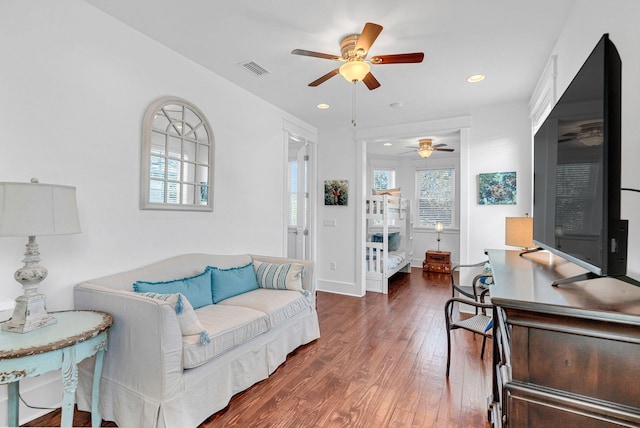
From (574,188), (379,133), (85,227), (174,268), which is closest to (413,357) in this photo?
(574,188)

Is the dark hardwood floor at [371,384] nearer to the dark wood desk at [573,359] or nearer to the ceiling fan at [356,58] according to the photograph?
the dark wood desk at [573,359]

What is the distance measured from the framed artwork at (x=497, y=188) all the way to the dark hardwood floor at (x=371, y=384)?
162 cm

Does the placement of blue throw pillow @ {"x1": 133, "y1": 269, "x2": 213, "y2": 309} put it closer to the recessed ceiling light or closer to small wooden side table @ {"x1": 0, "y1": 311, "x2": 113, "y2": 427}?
small wooden side table @ {"x1": 0, "y1": 311, "x2": 113, "y2": 427}

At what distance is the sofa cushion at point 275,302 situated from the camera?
245 centimetres

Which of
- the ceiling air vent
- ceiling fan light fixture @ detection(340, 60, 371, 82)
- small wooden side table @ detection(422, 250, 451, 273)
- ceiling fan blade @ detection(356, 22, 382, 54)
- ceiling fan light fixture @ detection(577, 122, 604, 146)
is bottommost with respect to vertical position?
small wooden side table @ detection(422, 250, 451, 273)

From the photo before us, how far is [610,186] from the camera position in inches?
37.3

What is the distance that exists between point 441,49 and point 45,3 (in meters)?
2.79

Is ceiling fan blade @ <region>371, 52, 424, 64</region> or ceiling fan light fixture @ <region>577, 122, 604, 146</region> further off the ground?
ceiling fan blade @ <region>371, 52, 424, 64</region>

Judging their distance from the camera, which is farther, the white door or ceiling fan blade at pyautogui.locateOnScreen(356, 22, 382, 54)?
the white door

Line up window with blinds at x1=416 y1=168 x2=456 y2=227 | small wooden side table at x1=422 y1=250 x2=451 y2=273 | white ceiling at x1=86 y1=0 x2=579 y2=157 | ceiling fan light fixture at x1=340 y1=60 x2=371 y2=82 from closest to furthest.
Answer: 1. white ceiling at x1=86 y1=0 x2=579 y2=157
2. ceiling fan light fixture at x1=340 y1=60 x2=371 y2=82
3. small wooden side table at x1=422 y1=250 x2=451 y2=273
4. window with blinds at x1=416 y1=168 x2=456 y2=227

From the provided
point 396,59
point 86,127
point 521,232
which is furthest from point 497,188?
point 86,127

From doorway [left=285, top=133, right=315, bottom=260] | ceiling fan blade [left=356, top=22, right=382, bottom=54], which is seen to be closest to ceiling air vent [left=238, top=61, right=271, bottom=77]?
ceiling fan blade [left=356, top=22, right=382, bottom=54]

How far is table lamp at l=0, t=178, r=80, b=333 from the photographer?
1431 millimetres

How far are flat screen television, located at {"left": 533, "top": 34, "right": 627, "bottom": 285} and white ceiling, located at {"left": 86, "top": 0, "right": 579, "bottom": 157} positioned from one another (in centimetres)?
114
